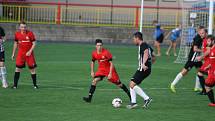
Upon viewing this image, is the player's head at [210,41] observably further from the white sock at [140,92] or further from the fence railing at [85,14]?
the fence railing at [85,14]

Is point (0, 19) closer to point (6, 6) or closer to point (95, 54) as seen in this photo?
point (6, 6)

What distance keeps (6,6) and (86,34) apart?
5169 mm

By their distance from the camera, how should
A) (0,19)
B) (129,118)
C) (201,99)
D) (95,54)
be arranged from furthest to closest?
(0,19) → (201,99) → (95,54) → (129,118)

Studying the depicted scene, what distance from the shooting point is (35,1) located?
45781mm

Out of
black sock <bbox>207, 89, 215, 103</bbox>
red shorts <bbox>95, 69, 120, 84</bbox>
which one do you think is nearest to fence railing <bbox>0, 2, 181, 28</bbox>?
red shorts <bbox>95, 69, 120, 84</bbox>

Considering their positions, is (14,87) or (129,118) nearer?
(129,118)

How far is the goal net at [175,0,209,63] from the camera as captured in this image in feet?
102

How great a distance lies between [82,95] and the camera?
1817cm

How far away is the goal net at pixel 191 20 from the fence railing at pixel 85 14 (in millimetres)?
10099

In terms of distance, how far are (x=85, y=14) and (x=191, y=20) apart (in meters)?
12.5

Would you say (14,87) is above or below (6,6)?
below

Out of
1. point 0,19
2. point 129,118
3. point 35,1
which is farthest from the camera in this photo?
point 35,1

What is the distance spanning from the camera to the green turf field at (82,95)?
573 inches

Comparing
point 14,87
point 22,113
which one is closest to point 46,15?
point 14,87
